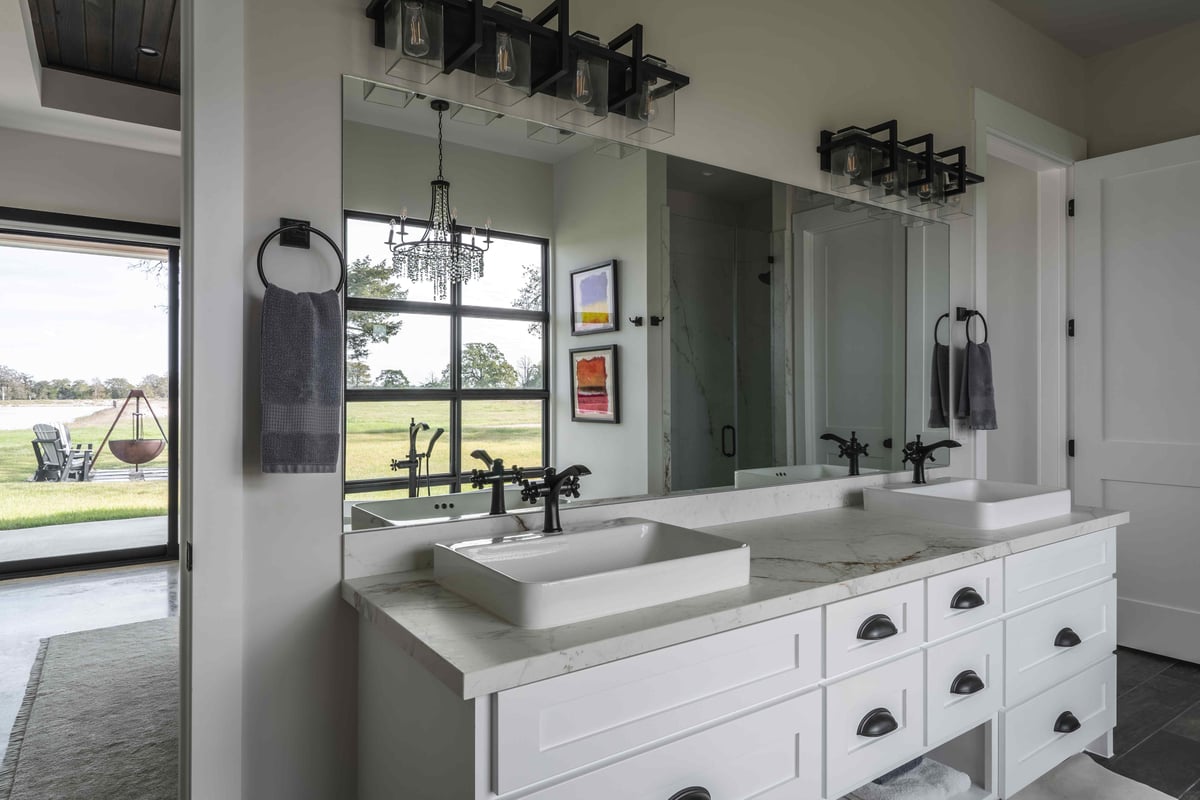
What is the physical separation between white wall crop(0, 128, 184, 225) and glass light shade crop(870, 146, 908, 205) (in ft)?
14.8

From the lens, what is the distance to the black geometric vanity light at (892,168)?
2.40 meters

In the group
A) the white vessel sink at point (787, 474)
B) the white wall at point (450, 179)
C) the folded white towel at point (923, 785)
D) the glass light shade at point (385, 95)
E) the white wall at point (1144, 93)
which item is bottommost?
the folded white towel at point (923, 785)

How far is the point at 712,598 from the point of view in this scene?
1.34 meters

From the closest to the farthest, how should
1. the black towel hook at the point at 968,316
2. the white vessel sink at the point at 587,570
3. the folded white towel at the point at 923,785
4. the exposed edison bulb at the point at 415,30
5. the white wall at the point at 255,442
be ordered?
the white vessel sink at the point at 587,570 → the white wall at the point at 255,442 → the exposed edison bulb at the point at 415,30 → the folded white towel at the point at 923,785 → the black towel hook at the point at 968,316

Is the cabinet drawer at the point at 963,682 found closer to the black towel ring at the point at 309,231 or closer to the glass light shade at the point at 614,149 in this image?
the glass light shade at the point at 614,149

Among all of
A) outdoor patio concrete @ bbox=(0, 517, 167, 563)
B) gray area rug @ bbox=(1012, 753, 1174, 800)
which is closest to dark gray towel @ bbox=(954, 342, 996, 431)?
gray area rug @ bbox=(1012, 753, 1174, 800)

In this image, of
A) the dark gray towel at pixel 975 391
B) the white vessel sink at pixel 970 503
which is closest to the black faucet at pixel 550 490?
the white vessel sink at pixel 970 503

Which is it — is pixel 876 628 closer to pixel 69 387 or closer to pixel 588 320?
→ pixel 588 320

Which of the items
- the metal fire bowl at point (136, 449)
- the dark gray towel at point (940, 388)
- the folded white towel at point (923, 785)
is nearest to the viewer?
the folded white towel at point (923, 785)

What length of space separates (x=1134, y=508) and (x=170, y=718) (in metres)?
4.17

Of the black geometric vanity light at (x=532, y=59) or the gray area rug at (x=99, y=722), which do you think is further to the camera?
the gray area rug at (x=99, y=722)

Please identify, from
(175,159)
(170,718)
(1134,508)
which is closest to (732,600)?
(170,718)

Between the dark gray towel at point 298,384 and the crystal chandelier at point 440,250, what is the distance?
24 centimetres

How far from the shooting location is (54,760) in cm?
239
